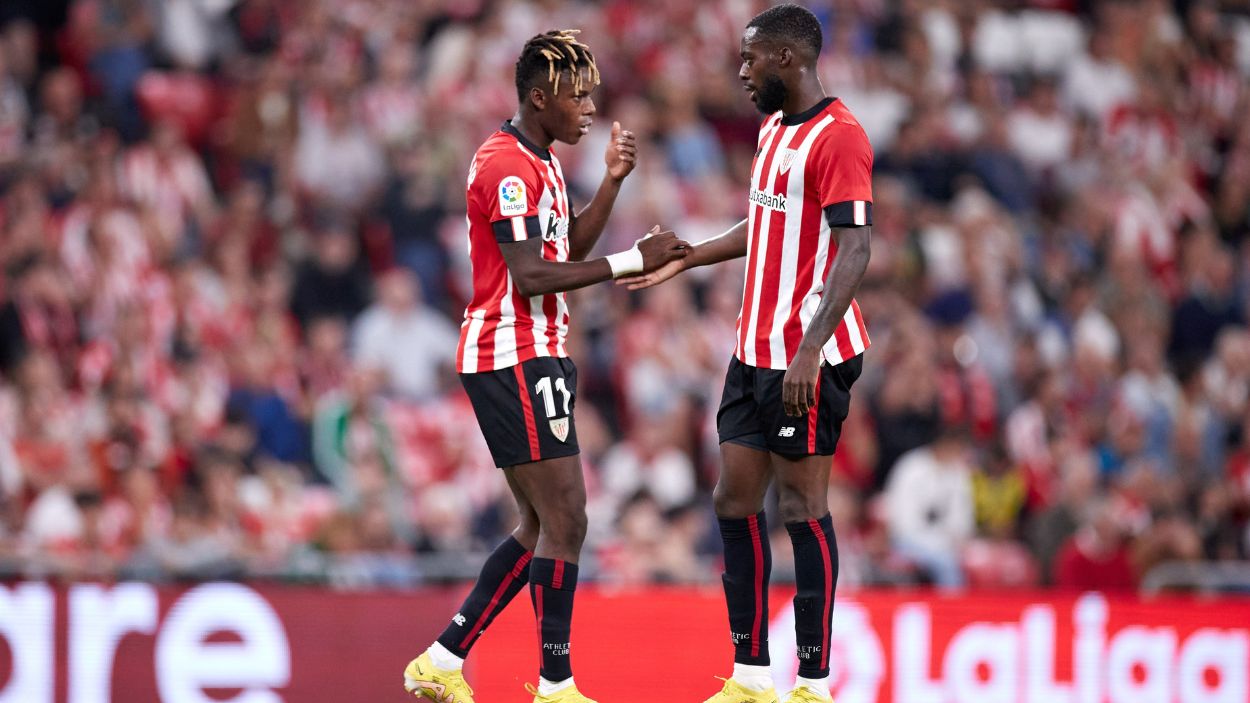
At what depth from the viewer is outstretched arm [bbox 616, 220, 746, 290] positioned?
282 inches

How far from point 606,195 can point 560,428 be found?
3.22ft

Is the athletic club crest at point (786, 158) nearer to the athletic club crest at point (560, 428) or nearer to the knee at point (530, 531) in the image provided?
the athletic club crest at point (560, 428)

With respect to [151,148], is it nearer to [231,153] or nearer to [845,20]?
[231,153]

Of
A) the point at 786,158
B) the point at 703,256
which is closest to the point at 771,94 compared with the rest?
the point at 786,158

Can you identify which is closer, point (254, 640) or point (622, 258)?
point (622, 258)

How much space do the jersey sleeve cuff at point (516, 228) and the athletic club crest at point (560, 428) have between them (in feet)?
2.43

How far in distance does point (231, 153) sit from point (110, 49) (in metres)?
1.46

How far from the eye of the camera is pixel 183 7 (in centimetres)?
1549

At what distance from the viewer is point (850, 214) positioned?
659 centimetres

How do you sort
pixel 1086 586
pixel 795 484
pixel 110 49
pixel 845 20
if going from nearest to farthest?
pixel 795 484, pixel 1086 586, pixel 110 49, pixel 845 20

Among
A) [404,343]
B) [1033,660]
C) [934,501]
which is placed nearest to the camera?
[1033,660]

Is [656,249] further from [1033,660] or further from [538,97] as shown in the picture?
[1033,660]

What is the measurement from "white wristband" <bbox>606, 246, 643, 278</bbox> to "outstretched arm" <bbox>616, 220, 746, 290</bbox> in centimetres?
13

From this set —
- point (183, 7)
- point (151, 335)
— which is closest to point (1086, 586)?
point (151, 335)
